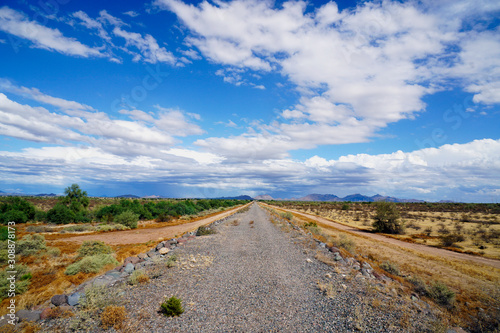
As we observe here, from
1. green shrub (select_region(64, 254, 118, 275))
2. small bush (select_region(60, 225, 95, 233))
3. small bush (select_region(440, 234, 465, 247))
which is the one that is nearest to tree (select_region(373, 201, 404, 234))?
small bush (select_region(440, 234, 465, 247))

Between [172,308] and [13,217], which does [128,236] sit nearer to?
[13,217]

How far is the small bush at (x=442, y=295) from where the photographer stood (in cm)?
802

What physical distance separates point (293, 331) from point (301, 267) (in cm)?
553

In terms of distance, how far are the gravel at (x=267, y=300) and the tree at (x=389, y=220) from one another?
23.8 meters

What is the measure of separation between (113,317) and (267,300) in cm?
439

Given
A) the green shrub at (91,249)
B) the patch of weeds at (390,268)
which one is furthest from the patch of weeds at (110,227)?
the patch of weeds at (390,268)

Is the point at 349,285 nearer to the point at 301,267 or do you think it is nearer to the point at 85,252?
the point at 301,267

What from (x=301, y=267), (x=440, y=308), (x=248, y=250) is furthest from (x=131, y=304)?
(x=440, y=308)

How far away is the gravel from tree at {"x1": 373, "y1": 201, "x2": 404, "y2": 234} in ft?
77.9

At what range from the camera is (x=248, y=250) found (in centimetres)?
1426

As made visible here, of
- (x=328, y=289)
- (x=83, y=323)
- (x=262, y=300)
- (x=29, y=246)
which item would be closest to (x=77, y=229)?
(x=29, y=246)

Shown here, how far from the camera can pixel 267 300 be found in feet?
23.7

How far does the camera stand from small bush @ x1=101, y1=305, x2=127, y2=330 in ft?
18.4

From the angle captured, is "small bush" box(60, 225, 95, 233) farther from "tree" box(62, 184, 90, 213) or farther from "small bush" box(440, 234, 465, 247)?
"small bush" box(440, 234, 465, 247)
